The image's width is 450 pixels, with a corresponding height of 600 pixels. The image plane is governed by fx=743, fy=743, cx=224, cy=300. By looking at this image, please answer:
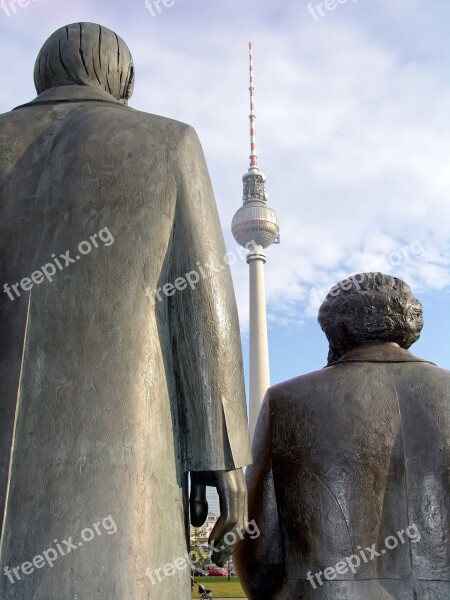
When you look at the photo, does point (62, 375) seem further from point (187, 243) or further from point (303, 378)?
point (303, 378)

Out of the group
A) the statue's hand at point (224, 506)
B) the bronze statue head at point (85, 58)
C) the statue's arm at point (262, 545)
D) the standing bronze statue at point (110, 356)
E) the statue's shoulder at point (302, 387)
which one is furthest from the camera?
the statue's shoulder at point (302, 387)

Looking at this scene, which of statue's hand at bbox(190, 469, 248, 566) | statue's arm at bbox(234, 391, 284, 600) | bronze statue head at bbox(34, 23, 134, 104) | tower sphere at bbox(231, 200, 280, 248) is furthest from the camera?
tower sphere at bbox(231, 200, 280, 248)

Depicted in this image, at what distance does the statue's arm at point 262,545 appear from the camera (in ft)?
9.86

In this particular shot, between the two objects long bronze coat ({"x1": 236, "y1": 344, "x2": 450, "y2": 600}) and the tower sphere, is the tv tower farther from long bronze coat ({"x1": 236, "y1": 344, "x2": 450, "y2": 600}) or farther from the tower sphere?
long bronze coat ({"x1": 236, "y1": 344, "x2": 450, "y2": 600})

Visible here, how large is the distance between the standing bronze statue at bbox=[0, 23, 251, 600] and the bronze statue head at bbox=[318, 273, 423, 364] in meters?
1.08

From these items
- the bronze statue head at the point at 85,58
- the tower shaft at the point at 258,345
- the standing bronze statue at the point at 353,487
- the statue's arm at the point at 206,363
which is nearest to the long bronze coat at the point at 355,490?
the standing bronze statue at the point at 353,487

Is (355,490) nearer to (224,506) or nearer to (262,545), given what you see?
(262,545)

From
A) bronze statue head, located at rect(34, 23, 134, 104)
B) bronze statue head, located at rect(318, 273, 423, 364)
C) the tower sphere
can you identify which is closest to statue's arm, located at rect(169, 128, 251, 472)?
bronze statue head, located at rect(34, 23, 134, 104)

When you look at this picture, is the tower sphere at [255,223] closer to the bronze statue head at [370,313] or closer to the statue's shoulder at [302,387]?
the bronze statue head at [370,313]

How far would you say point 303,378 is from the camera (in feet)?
10.6

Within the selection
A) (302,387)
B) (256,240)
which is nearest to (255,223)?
(256,240)

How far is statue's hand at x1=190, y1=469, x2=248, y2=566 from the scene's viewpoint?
2258mm

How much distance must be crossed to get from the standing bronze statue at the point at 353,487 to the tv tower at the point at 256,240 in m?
60.2

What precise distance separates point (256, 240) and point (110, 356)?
6646 cm
